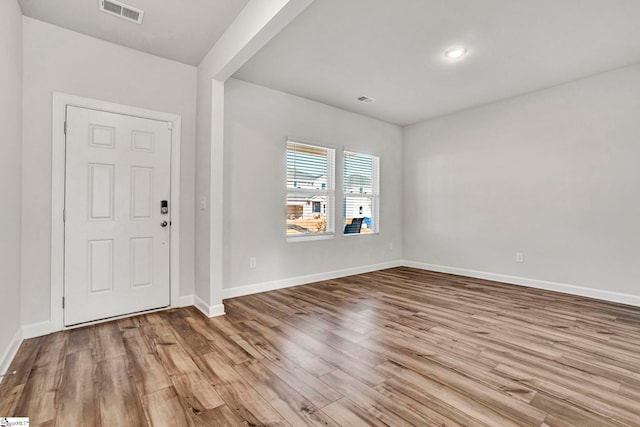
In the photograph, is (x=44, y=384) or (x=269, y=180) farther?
(x=269, y=180)

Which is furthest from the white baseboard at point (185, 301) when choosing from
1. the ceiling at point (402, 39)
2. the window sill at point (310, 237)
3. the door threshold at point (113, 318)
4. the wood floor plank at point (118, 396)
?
the ceiling at point (402, 39)

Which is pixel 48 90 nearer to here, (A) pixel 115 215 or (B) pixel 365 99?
(A) pixel 115 215

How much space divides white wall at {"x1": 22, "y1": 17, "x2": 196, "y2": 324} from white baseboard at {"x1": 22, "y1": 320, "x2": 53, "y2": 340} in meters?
0.05

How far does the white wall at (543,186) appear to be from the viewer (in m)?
3.57

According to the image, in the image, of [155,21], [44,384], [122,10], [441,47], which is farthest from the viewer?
[441,47]

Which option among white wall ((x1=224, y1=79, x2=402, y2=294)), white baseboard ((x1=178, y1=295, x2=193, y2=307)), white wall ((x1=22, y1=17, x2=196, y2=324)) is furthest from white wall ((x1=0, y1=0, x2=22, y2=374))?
white wall ((x1=224, y1=79, x2=402, y2=294))

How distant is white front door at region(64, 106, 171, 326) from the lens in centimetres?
278

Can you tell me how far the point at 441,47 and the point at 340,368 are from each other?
3.12 metres

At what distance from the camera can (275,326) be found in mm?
2814

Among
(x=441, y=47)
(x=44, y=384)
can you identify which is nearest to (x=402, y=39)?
(x=441, y=47)

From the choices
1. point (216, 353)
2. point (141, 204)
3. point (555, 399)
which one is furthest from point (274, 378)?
point (141, 204)

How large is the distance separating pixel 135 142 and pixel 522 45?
4020 millimetres

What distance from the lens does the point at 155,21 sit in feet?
8.67

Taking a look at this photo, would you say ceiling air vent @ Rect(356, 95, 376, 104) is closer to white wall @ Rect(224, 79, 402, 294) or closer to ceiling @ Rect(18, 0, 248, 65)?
white wall @ Rect(224, 79, 402, 294)
